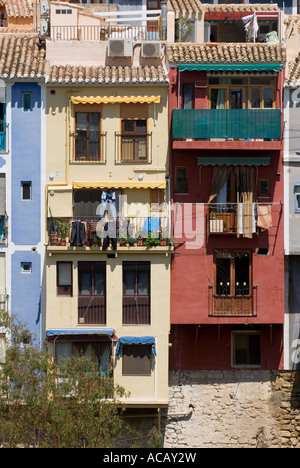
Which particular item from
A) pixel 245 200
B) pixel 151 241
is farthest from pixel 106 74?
pixel 245 200

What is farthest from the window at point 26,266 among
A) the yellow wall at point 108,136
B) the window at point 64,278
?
the yellow wall at point 108,136

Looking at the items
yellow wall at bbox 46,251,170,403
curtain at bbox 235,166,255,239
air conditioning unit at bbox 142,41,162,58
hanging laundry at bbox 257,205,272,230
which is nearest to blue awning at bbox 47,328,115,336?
yellow wall at bbox 46,251,170,403

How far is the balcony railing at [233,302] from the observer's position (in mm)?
57250

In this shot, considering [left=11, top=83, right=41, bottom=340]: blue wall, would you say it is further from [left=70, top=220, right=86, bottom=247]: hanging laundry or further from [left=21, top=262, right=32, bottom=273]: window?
[left=70, top=220, right=86, bottom=247]: hanging laundry

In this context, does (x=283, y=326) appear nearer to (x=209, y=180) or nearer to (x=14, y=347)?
(x=209, y=180)

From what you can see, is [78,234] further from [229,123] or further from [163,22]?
[163,22]

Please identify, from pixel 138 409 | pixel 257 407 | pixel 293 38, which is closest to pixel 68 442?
pixel 138 409

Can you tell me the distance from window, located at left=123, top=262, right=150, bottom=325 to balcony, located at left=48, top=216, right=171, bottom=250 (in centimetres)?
86

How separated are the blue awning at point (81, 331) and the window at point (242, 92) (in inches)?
365

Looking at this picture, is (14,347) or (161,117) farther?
(161,117)

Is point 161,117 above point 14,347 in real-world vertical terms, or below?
above

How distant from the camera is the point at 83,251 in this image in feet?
186

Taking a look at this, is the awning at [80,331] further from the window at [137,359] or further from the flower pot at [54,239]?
the flower pot at [54,239]

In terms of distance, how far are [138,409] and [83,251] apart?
6.14 m
